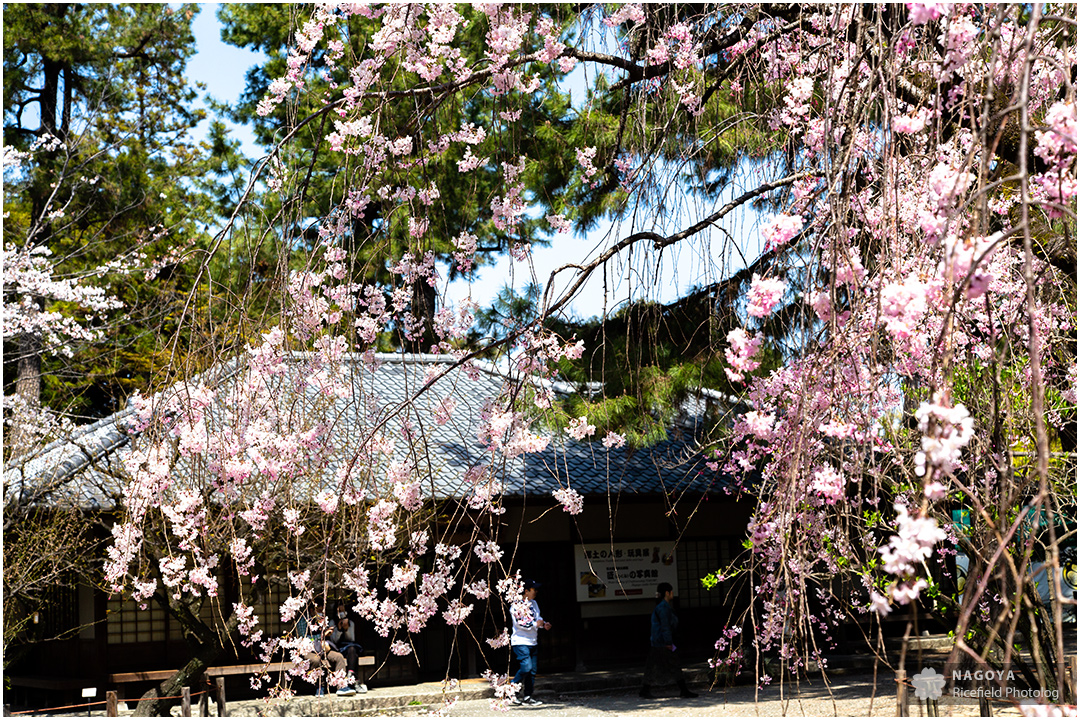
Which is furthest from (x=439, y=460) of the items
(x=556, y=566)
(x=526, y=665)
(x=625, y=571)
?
(x=526, y=665)

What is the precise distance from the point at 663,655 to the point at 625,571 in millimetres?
1842

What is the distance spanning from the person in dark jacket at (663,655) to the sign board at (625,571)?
5.35 ft

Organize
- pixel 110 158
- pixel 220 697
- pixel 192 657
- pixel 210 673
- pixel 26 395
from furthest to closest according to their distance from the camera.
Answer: pixel 110 158 → pixel 26 395 → pixel 210 673 → pixel 192 657 → pixel 220 697

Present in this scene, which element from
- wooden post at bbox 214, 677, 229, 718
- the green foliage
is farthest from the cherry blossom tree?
the green foliage

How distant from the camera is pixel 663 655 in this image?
914cm

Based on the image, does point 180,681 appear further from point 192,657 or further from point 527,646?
point 527,646

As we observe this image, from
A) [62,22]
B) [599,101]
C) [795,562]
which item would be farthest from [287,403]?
[62,22]

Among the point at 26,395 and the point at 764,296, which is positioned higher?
the point at 26,395

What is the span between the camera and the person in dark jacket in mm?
9078

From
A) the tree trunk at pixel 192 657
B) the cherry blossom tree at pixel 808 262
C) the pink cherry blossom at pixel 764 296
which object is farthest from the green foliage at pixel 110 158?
the pink cherry blossom at pixel 764 296

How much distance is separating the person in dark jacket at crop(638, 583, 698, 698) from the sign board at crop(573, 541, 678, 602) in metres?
1.63

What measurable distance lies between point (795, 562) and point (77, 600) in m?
9.09

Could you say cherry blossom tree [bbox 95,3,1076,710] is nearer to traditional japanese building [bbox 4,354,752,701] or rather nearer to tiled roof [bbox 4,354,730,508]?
tiled roof [bbox 4,354,730,508]

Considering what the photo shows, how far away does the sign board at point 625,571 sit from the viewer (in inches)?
429
